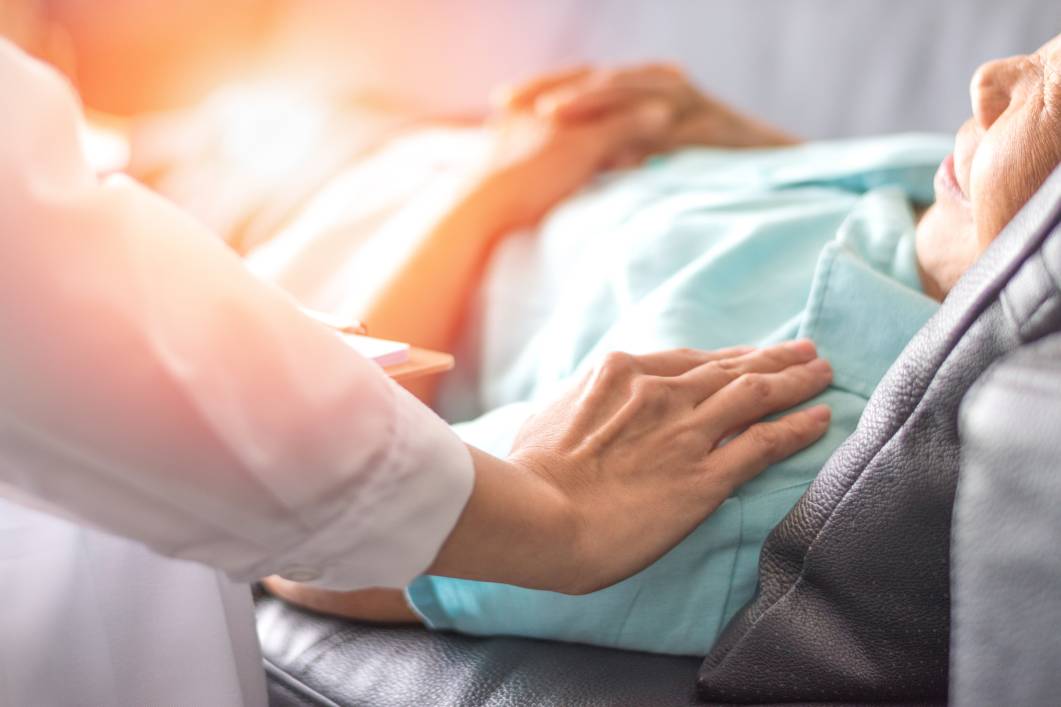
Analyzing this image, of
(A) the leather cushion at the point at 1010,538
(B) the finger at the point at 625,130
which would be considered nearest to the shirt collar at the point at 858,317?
(A) the leather cushion at the point at 1010,538

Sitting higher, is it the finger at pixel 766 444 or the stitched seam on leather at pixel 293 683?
the finger at pixel 766 444

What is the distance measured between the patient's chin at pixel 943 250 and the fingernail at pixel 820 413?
15cm

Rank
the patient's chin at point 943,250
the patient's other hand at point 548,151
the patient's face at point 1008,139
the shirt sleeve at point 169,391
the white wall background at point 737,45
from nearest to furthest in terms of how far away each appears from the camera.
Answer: the shirt sleeve at point 169,391 → the patient's face at point 1008,139 → the patient's chin at point 943,250 → the patient's other hand at point 548,151 → the white wall background at point 737,45

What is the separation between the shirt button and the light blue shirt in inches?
6.3

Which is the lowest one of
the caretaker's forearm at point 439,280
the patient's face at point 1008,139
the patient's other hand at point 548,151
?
the caretaker's forearm at point 439,280

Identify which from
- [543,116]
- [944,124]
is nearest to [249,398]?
[543,116]

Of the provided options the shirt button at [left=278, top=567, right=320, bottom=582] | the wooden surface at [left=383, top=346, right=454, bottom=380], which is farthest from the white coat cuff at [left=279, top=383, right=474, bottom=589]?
the wooden surface at [left=383, top=346, right=454, bottom=380]

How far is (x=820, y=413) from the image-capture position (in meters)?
0.56

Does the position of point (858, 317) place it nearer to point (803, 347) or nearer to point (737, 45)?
point (803, 347)

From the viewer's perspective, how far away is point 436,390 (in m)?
0.94

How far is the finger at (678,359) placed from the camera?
567mm

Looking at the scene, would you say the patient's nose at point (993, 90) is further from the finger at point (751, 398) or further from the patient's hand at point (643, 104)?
the patient's hand at point (643, 104)

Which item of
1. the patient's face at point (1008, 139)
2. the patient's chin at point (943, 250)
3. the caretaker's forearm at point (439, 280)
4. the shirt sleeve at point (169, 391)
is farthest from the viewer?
the caretaker's forearm at point (439, 280)

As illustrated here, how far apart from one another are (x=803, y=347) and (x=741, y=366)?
49mm
